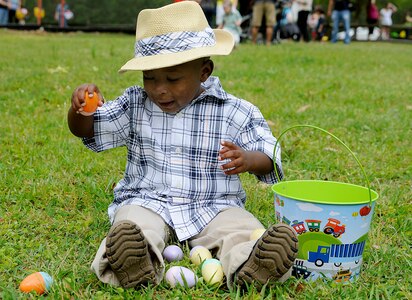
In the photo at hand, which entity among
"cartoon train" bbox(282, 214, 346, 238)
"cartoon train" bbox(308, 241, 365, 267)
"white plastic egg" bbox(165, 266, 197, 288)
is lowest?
"white plastic egg" bbox(165, 266, 197, 288)

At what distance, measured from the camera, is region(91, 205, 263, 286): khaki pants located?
6.58ft

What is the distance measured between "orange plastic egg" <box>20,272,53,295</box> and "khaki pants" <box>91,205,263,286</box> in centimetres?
16

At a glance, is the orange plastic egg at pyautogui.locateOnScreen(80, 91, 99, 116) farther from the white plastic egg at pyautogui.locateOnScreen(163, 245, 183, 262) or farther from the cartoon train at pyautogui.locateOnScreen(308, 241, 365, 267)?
the cartoon train at pyautogui.locateOnScreen(308, 241, 365, 267)

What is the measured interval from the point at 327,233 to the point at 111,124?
3.31 ft

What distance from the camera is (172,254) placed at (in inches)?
88.3

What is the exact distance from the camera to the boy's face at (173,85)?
2381 millimetres

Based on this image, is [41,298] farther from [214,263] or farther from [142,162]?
[142,162]

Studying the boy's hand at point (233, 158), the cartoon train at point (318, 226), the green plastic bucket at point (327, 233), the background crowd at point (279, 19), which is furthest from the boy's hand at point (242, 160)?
the background crowd at point (279, 19)

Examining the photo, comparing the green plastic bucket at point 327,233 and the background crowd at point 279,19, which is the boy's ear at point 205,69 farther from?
the background crowd at point 279,19

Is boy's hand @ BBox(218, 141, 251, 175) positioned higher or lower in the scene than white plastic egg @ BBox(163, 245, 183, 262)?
higher

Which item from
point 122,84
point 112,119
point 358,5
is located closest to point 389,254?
point 112,119

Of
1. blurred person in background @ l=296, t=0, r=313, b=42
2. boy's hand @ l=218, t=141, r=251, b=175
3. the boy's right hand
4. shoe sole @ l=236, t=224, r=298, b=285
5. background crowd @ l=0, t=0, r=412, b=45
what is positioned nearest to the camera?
shoe sole @ l=236, t=224, r=298, b=285

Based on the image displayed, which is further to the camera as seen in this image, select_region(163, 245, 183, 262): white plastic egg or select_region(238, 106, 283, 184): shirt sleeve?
select_region(238, 106, 283, 184): shirt sleeve

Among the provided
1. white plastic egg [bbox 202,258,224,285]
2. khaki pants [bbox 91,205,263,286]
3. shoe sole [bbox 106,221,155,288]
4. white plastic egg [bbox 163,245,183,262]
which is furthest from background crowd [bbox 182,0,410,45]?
shoe sole [bbox 106,221,155,288]
